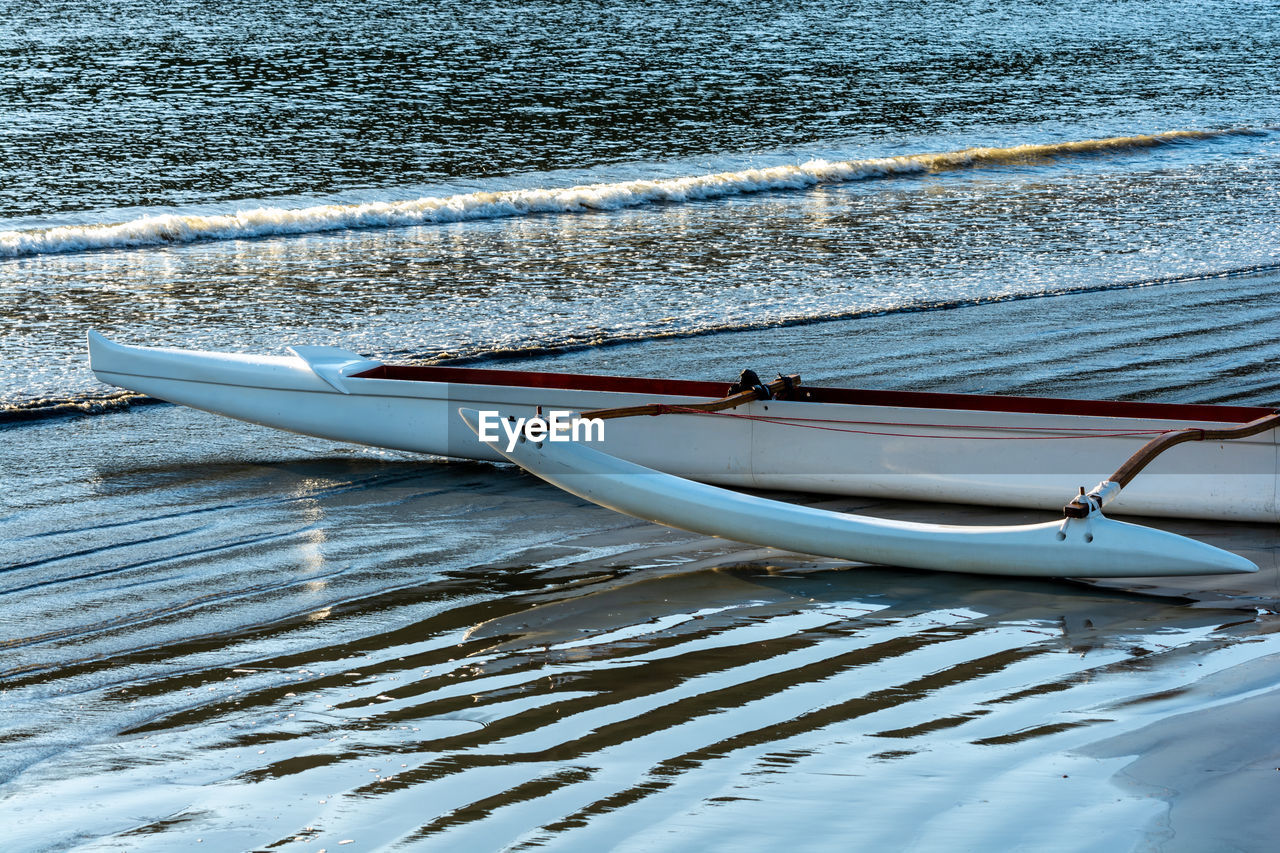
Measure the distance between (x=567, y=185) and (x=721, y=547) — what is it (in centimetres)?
1181

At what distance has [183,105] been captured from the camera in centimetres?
2169

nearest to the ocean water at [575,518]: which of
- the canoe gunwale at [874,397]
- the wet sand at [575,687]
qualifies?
the wet sand at [575,687]

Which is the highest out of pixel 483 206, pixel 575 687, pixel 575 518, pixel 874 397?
pixel 483 206

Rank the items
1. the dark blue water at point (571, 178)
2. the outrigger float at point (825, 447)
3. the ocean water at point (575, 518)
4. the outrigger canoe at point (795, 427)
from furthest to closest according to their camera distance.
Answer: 1. the dark blue water at point (571, 178)
2. the outrigger canoe at point (795, 427)
3. the outrigger float at point (825, 447)
4. the ocean water at point (575, 518)

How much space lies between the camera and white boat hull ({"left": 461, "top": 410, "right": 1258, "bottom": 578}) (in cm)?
432

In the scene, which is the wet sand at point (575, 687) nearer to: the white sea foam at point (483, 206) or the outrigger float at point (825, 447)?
the outrigger float at point (825, 447)

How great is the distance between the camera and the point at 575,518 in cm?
547

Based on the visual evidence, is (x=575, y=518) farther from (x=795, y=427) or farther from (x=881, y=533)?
(x=881, y=533)

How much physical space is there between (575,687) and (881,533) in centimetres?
138

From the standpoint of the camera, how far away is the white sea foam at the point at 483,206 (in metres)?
13.0

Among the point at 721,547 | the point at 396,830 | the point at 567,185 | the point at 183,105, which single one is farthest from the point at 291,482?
the point at 183,105

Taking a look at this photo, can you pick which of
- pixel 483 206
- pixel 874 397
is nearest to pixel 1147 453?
pixel 874 397

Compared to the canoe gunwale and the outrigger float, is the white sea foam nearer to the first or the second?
the outrigger float

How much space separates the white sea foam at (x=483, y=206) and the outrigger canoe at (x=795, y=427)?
22.5 ft
